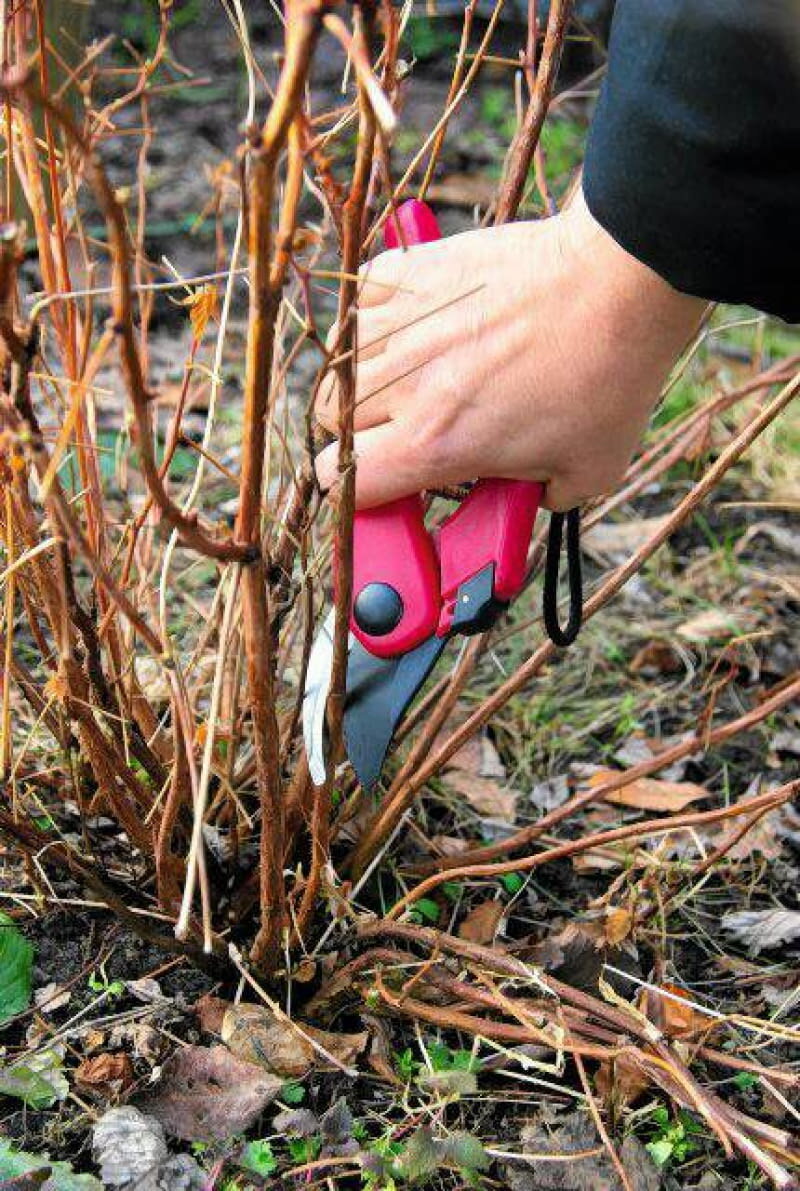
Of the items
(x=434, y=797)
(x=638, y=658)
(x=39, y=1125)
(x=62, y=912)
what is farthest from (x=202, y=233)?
(x=39, y=1125)

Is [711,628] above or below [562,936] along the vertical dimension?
below

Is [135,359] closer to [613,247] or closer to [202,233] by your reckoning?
[613,247]

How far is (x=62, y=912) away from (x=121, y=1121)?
33cm

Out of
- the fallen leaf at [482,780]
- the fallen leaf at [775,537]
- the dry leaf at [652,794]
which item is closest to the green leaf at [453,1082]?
the fallen leaf at [482,780]

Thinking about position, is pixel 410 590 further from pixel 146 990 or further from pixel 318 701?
pixel 146 990

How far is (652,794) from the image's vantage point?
221 centimetres

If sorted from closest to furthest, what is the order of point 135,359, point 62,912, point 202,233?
1. point 135,359
2. point 62,912
3. point 202,233

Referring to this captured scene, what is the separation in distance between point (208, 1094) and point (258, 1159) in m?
0.11

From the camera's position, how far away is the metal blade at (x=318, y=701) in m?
1.57

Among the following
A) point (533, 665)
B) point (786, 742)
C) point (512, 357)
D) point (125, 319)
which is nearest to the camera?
point (125, 319)

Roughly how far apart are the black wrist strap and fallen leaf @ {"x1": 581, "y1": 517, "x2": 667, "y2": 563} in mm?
1147

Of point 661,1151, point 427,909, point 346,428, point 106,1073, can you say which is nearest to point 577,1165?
point 661,1151

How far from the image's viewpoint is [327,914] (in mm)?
1791

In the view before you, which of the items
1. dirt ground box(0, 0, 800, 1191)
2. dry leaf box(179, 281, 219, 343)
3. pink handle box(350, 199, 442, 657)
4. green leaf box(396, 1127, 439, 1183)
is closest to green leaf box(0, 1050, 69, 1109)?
dirt ground box(0, 0, 800, 1191)
